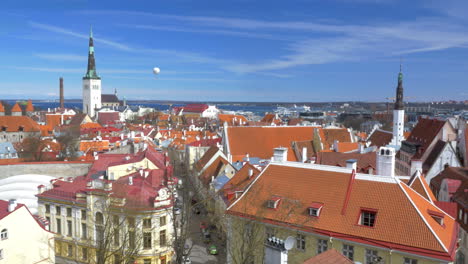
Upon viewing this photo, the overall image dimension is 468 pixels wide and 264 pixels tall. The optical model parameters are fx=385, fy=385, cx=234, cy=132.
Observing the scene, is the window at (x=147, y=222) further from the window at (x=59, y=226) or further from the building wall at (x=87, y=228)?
the window at (x=59, y=226)

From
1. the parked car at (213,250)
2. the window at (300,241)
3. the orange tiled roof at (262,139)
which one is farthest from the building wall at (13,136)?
the window at (300,241)

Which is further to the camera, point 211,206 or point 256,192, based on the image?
point 211,206

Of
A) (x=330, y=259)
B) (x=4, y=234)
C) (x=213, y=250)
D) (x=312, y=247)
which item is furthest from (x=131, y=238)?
(x=330, y=259)

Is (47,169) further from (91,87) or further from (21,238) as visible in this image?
(91,87)

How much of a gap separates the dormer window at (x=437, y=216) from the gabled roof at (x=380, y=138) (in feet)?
115

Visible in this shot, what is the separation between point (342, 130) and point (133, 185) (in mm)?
32125

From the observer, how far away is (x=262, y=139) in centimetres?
4516

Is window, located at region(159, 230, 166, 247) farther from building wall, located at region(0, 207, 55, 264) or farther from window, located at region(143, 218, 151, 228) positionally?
building wall, located at region(0, 207, 55, 264)

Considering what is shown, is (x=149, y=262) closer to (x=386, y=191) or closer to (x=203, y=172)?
(x=203, y=172)

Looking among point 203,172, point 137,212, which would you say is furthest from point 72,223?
point 203,172

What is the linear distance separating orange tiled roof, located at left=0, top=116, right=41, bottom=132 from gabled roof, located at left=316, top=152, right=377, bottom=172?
61.9 metres

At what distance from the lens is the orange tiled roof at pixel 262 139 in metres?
43.8

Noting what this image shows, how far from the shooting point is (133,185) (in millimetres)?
26891

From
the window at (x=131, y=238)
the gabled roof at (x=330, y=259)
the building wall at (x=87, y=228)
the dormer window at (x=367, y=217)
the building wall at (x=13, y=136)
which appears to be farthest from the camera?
the building wall at (x=13, y=136)
